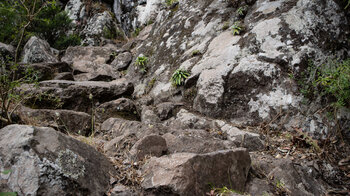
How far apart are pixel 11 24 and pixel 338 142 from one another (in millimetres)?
13659

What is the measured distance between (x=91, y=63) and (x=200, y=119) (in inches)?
198

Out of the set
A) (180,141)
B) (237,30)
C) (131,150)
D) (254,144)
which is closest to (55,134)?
(131,150)

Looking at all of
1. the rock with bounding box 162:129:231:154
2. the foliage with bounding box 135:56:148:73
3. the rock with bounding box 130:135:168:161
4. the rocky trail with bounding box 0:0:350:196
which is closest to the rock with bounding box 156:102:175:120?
the rocky trail with bounding box 0:0:350:196

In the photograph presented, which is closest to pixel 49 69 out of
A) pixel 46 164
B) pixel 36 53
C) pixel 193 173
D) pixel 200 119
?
pixel 36 53

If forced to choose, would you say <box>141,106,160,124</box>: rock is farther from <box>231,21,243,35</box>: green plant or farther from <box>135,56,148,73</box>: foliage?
<box>231,21,243,35</box>: green plant

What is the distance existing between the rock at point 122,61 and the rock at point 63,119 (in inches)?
189

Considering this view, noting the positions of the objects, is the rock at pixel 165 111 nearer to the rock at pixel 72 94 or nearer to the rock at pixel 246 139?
the rock at pixel 72 94

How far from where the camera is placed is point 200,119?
4586mm

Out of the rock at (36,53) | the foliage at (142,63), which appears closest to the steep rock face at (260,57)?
the foliage at (142,63)

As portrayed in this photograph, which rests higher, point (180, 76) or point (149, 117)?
point (180, 76)

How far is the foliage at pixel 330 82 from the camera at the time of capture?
142 inches

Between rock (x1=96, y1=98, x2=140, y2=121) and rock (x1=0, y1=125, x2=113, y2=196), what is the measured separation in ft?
8.80

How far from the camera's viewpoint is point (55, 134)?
83.3 inches

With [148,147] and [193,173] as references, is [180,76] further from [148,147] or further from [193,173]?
[193,173]
